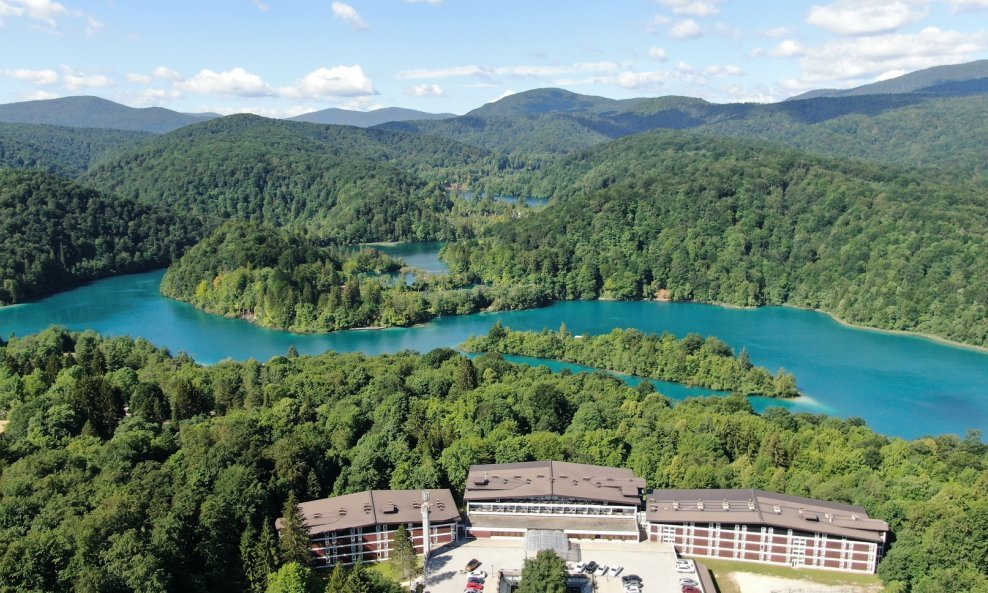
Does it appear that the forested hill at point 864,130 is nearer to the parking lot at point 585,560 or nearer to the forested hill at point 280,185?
the forested hill at point 280,185

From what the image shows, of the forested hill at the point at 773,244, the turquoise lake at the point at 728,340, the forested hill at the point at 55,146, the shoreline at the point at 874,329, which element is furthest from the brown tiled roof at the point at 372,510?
the forested hill at the point at 55,146

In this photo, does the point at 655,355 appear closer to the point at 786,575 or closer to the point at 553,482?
the point at 553,482

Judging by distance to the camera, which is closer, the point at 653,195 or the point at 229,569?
the point at 229,569

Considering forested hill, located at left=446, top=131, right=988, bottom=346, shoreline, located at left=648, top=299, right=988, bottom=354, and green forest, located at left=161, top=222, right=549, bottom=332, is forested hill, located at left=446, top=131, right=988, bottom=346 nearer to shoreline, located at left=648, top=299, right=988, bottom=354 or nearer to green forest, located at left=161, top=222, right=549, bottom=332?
shoreline, located at left=648, top=299, right=988, bottom=354

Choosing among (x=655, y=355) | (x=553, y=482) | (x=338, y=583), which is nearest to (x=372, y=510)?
(x=338, y=583)

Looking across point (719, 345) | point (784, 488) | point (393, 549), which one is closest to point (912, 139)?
point (719, 345)

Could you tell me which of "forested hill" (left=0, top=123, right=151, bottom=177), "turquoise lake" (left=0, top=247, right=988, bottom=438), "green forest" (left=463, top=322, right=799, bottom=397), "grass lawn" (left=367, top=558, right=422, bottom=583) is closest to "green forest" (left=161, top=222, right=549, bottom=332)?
"turquoise lake" (left=0, top=247, right=988, bottom=438)

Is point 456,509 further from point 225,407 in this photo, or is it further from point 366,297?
point 366,297
